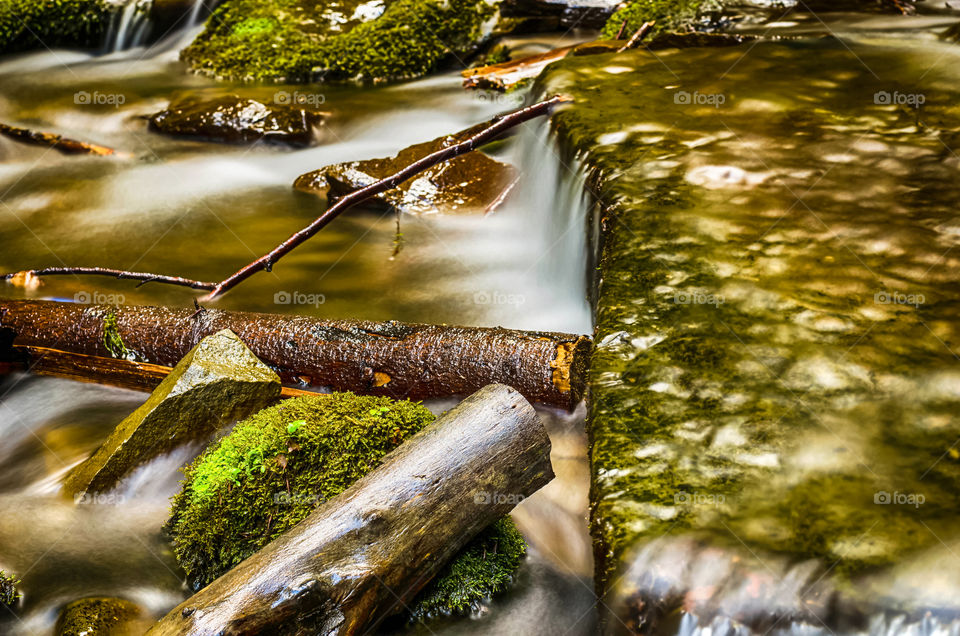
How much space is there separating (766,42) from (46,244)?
6493 mm

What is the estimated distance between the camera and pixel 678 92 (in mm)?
5520

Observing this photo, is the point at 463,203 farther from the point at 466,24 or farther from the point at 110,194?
the point at 466,24

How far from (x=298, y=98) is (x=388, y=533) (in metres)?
7.50

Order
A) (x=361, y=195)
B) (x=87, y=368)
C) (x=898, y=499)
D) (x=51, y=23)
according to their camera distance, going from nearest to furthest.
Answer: (x=898, y=499), (x=361, y=195), (x=87, y=368), (x=51, y=23)

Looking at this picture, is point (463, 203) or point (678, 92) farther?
point (463, 203)

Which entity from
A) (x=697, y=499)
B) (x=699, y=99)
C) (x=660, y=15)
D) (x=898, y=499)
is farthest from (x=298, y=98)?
(x=898, y=499)

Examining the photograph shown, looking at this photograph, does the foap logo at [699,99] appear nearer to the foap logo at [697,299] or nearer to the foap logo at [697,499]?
the foap logo at [697,299]

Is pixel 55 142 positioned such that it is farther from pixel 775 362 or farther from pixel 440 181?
pixel 775 362

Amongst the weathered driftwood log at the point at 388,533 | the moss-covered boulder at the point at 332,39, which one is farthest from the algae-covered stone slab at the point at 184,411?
the moss-covered boulder at the point at 332,39

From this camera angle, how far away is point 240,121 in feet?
26.9

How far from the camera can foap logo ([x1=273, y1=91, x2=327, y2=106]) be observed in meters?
8.86

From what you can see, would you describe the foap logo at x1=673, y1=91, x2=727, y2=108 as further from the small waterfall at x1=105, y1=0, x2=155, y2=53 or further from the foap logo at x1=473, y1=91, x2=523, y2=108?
the small waterfall at x1=105, y1=0, x2=155, y2=53

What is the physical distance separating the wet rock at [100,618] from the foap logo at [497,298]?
9.50 ft

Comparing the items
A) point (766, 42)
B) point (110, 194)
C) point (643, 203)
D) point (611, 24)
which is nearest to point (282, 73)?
point (110, 194)
